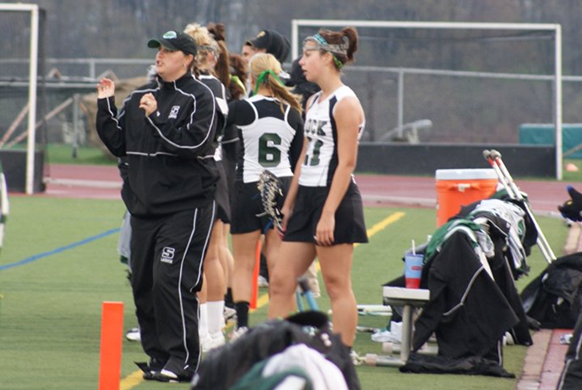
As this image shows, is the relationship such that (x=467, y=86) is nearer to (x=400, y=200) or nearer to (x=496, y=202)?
(x=400, y=200)

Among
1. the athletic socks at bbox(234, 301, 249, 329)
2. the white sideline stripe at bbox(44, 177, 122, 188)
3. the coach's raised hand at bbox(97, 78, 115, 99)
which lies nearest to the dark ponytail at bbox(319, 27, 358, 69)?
the coach's raised hand at bbox(97, 78, 115, 99)

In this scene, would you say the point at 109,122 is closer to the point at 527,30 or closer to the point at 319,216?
the point at 319,216

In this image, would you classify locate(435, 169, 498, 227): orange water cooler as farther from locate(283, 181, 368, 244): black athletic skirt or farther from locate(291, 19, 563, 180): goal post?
locate(291, 19, 563, 180): goal post

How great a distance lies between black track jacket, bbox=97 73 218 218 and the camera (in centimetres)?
693

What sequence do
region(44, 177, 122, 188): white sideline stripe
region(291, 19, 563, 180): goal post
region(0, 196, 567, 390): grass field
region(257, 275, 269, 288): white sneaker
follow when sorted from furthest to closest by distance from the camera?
region(291, 19, 563, 180): goal post, region(44, 177, 122, 188): white sideline stripe, region(257, 275, 269, 288): white sneaker, region(0, 196, 567, 390): grass field

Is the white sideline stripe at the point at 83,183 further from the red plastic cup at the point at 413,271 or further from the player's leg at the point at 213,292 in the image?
the red plastic cup at the point at 413,271

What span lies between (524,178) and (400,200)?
455cm

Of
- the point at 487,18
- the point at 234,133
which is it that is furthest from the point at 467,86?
the point at 234,133

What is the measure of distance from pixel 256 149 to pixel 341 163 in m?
1.52

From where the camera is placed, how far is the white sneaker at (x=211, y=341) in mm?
7898

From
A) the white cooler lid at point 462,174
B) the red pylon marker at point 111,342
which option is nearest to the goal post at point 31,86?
the white cooler lid at point 462,174

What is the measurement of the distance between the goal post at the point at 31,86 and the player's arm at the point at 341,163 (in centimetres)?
1306

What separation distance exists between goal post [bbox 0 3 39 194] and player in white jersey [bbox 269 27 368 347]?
12757 millimetres

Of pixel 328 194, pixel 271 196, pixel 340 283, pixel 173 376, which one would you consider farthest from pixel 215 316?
pixel 328 194
